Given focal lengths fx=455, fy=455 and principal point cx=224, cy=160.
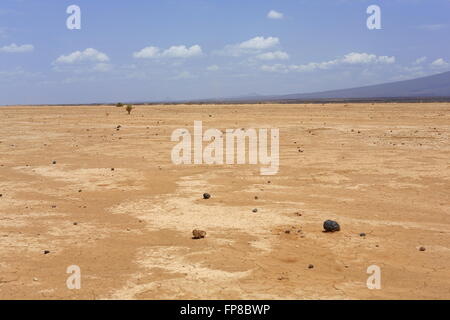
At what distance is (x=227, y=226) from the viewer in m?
7.55

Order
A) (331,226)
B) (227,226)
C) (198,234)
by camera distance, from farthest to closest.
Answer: (227,226), (331,226), (198,234)

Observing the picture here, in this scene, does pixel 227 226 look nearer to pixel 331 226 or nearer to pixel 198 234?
pixel 198 234

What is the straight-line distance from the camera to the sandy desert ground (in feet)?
17.4

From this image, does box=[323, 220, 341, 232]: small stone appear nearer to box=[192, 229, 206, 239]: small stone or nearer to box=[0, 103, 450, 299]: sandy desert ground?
box=[0, 103, 450, 299]: sandy desert ground

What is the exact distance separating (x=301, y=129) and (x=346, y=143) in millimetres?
5647

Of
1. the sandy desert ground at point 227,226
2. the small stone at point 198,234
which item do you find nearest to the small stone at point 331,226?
the sandy desert ground at point 227,226

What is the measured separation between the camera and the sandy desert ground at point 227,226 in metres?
5.30

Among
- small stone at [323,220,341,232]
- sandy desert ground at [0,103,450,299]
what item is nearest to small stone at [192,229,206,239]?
sandy desert ground at [0,103,450,299]

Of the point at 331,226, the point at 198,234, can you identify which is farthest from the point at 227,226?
the point at 331,226

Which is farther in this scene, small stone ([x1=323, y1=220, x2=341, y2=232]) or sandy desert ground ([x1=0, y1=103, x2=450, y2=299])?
small stone ([x1=323, y1=220, x2=341, y2=232])

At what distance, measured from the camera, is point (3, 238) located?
707 centimetres

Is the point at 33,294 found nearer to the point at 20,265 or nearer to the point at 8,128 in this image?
the point at 20,265
